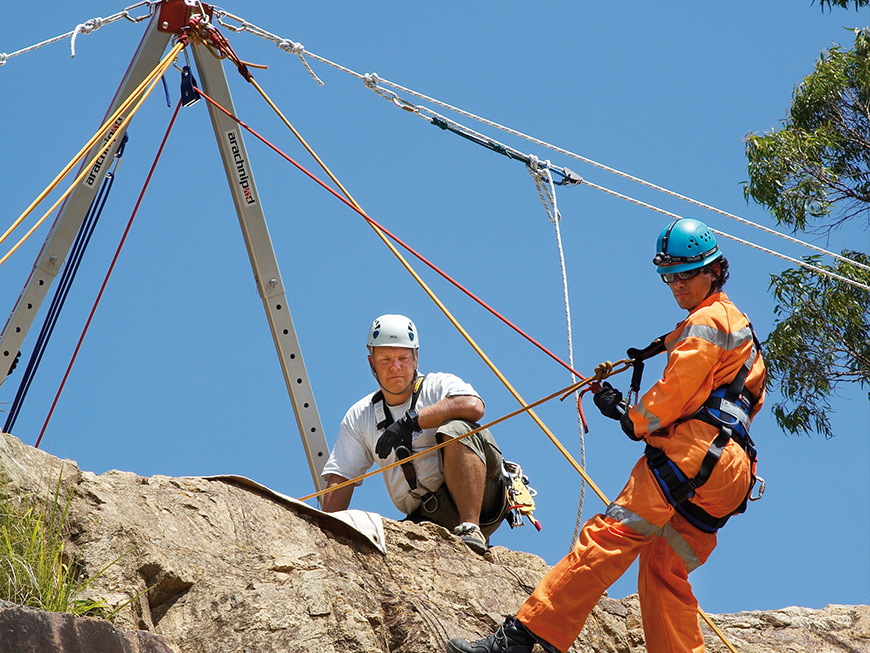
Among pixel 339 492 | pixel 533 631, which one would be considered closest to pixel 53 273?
pixel 339 492

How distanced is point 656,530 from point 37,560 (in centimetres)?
279

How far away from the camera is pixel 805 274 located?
12.9m

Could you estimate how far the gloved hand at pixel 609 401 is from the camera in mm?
5223

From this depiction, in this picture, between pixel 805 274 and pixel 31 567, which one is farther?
pixel 805 274

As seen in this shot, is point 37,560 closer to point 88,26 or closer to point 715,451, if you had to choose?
point 715,451

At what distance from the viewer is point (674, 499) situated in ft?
15.8

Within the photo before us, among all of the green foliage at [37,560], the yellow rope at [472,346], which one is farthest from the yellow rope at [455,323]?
the green foliage at [37,560]

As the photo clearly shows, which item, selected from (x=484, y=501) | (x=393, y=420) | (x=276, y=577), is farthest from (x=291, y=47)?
(x=276, y=577)

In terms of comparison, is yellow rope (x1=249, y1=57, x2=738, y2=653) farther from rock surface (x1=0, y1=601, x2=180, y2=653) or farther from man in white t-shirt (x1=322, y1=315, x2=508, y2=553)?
rock surface (x1=0, y1=601, x2=180, y2=653)

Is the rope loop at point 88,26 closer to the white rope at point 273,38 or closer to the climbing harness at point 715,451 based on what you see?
the white rope at point 273,38

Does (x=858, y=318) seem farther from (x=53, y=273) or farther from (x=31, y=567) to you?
(x=31, y=567)

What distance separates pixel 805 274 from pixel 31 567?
10999 millimetres

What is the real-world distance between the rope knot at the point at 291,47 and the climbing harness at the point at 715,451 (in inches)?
167

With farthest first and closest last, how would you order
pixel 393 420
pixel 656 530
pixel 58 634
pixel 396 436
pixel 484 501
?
pixel 393 420
pixel 484 501
pixel 396 436
pixel 656 530
pixel 58 634
